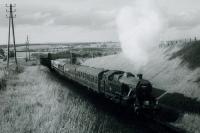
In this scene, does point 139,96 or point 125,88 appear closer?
point 139,96

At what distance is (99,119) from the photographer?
17078 mm

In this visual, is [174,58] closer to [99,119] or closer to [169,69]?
[169,69]

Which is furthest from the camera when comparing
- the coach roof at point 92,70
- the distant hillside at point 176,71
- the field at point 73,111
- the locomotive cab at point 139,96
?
the distant hillside at point 176,71

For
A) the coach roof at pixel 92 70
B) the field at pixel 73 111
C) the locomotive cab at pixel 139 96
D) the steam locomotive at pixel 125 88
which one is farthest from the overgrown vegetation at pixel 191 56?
the locomotive cab at pixel 139 96

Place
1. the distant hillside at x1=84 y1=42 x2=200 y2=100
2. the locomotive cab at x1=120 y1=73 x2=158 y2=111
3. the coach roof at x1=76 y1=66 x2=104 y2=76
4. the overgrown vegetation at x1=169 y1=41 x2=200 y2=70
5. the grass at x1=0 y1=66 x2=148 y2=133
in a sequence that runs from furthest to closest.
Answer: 1. the overgrown vegetation at x1=169 y1=41 x2=200 y2=70
2. the distant hillside at x1=84 y1=42 x2=200 y2=100
3. the coach roof at x1=76 y1=66 x2=104 y2=76
4. the locomotive cab at x1=120 y1=73 x2=158 y2=111
5. the grass at x1=0 y1=66 x2=148 y2=133

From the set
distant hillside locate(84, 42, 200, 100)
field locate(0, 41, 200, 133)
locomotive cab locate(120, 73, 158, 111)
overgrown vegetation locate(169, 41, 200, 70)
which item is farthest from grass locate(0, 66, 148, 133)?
overgrown vegetation locate(169, 41, 200, 70)

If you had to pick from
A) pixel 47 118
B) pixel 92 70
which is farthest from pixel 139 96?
pixel 92 70

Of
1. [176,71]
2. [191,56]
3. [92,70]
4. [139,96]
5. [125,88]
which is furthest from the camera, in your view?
[191,56]

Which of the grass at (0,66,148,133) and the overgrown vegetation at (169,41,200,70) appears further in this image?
the overgrown vegetation at (169,41,200,70)

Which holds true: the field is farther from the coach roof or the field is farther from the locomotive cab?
the coach roof

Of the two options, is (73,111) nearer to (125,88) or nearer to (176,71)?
(125,88)

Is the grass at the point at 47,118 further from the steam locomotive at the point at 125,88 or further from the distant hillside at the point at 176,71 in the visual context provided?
the distant hillside at the point at 176,71

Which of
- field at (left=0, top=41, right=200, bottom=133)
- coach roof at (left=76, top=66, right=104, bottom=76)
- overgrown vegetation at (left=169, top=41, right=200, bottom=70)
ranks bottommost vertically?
field at (left=0, top=41, right=200, bottom=133)

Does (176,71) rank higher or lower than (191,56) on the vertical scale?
lower
